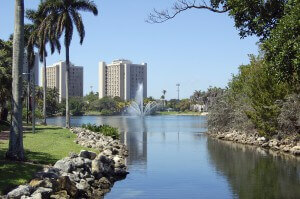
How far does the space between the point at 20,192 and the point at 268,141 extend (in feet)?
96.1

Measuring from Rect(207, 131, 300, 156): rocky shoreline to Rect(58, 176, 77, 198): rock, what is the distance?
20.7m

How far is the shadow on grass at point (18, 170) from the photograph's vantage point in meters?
14.1

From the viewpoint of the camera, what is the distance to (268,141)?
38375mm

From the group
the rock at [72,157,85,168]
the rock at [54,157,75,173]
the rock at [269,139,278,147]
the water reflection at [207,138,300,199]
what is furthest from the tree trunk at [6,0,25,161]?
the rock at [269,139,278,147]

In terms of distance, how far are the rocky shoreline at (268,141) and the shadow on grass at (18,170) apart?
19.6m

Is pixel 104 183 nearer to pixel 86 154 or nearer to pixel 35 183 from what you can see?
pixel 86 154

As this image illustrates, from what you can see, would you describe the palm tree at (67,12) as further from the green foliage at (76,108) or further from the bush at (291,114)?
the green foliage at (76,108)

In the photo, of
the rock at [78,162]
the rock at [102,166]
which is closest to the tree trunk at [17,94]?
the rock at [78,162]

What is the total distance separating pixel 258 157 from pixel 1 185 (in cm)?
2108

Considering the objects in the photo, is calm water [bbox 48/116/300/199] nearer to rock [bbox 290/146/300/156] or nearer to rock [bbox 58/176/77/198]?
rock [bbox 290/146/300/156]

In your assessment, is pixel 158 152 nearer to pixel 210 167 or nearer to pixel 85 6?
pixel 210 167

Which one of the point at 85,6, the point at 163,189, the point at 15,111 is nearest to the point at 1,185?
the point at 15,111

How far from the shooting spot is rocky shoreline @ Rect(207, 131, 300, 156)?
1306 inches

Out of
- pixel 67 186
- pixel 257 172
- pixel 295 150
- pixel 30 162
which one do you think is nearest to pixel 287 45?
pixel 67 186
